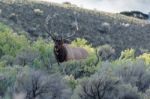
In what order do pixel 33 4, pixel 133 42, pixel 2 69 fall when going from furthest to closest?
pixel 33 4, pixel 133 42, pixel 2 69

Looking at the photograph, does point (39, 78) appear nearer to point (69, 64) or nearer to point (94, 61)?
point (69, 64)

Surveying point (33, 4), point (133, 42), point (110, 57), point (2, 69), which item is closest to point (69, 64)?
point (2, 69)

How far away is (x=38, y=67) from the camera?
49.0 meters

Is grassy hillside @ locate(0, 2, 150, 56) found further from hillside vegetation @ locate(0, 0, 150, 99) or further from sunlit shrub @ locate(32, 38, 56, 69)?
sunlit shrub @ locate(32, 38, 56, 69)

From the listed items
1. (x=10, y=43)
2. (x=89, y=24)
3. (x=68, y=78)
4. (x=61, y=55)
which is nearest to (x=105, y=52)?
(x=10, y=43)

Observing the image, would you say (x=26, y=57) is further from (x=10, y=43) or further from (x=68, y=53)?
(x=10, y=43)

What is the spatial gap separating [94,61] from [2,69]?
1028 centimetres

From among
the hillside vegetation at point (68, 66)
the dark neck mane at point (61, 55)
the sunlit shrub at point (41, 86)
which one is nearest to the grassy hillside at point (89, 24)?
the hillside vegetation at point (68, 66)

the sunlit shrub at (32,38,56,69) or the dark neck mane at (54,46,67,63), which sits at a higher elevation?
the dark neck mane at (54,46,67,63)

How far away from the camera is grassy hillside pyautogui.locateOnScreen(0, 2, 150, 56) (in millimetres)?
79188

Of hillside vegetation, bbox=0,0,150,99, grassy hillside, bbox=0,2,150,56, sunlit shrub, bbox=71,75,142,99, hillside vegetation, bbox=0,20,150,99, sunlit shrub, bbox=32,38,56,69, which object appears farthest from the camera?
grassy hillside, bbox=0,2,150,56

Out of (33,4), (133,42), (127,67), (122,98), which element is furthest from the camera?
(33,4)

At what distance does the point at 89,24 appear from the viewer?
284 feet

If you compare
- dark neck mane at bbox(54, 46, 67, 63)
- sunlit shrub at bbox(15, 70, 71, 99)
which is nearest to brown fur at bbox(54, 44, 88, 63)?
dark neck mane at bbox(54, 46, 67, 63)
